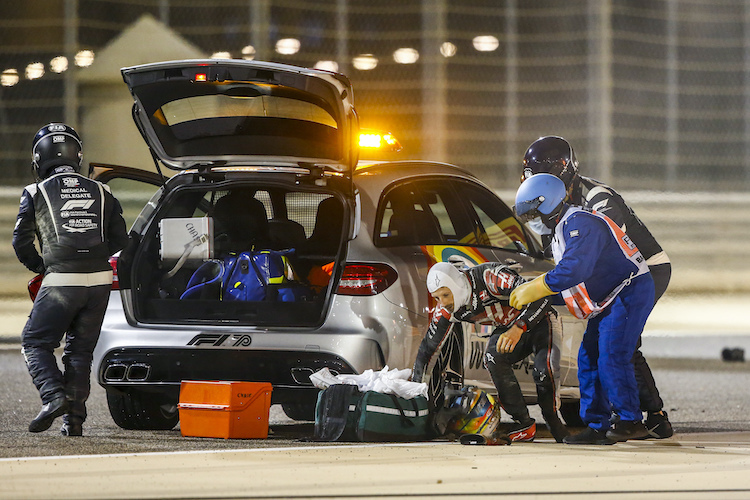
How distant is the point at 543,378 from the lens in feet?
21.9

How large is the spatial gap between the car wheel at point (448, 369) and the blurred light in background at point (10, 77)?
34.0 ft

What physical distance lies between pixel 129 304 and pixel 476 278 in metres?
1.74

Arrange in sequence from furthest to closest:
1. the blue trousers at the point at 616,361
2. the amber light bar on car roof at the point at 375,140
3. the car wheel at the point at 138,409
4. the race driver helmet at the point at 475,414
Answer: the amber light bar on car roof at the point at 375,140, the car wheel at the point at 138,409, the blue trousers at the point at 616,361, the race driver helmet at the point at 475,414

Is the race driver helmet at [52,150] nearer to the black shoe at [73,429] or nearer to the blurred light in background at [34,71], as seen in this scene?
the black shoe at [73,429]

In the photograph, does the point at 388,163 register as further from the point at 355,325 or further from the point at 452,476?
the point at 452,476

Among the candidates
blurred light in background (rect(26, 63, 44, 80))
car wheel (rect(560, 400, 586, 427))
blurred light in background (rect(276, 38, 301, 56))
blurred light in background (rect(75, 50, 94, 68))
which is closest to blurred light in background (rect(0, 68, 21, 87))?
blurred light in background (rect(26, 63, 44, 80))

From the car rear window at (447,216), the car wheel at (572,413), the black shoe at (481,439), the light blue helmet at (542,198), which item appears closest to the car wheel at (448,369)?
the black shoe at (481,439)

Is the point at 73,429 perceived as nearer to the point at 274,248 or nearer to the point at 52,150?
the point at 52,150

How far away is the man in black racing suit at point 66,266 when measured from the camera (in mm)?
6852

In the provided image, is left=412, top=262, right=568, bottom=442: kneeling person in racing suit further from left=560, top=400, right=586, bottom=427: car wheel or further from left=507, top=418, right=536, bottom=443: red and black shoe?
left=560, top=400, right=586, bottom=427: car wheel

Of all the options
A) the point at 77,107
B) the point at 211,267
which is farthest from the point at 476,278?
the point at 77,107

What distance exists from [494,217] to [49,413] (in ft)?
8.44

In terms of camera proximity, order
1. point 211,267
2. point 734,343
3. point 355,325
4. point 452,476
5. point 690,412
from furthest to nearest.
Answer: point 734,343 → point 690,412 → point 211,267 → point 355,325 → point 452,476

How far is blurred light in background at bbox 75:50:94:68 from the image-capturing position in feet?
52.1
